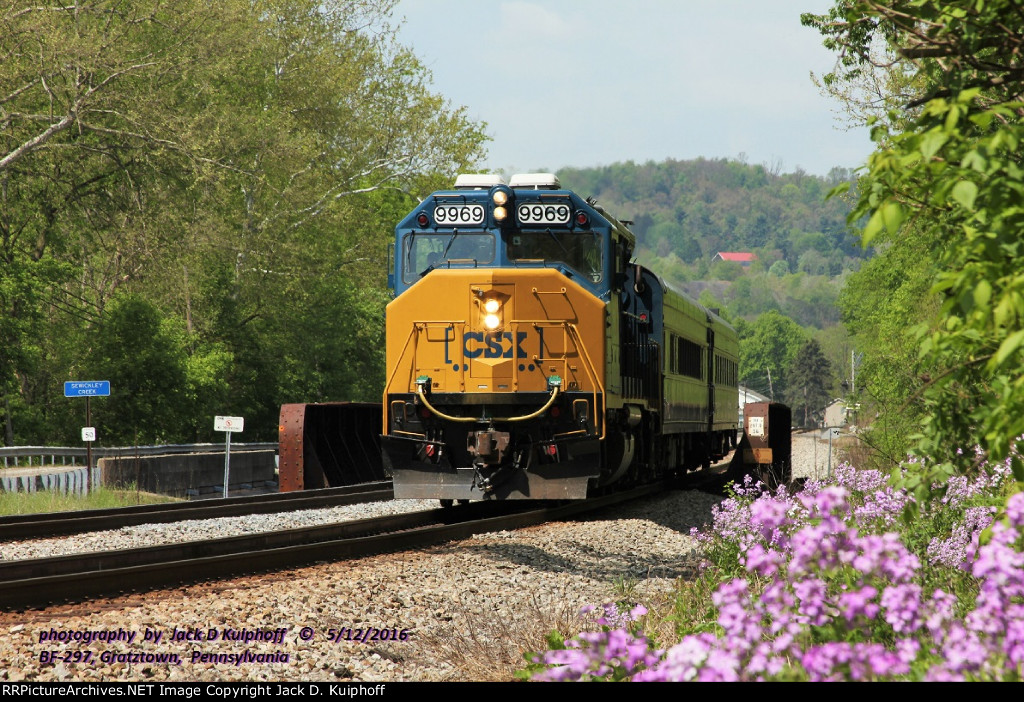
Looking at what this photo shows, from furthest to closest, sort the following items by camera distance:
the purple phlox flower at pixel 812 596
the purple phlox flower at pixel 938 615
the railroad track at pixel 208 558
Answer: the railroad track at pixel 208 558
the purple phlox flower at pixel 812 596
the purple phlox flower at pixel 938 615

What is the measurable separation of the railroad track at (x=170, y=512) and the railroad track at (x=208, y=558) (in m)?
3.01

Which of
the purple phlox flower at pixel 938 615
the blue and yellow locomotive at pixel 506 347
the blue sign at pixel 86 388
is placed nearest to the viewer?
the purple phlox flower at pixel 938 615

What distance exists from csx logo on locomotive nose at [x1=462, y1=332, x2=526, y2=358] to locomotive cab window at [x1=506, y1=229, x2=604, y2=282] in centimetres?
113

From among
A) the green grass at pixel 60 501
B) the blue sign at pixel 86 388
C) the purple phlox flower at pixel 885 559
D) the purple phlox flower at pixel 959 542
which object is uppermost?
the blue sign at pixel 86 388

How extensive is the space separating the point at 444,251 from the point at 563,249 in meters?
1.46

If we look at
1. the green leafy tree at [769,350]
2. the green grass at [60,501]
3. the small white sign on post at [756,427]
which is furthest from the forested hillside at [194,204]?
the green leafy tree at [769,350]

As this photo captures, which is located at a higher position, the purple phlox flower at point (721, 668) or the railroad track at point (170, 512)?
the purple phlox flower at point (721, 668)

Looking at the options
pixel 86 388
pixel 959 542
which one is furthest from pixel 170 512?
pixel 959 542

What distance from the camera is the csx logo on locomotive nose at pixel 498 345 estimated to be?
41.4ft

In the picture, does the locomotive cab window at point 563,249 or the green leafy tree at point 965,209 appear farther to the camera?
the locomotive cab window at point 563,249

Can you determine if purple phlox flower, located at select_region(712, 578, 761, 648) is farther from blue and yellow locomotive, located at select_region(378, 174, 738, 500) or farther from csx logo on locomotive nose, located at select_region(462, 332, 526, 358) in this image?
csx logo on locomotive nose, located at select_region(462, 332, 526, 358)

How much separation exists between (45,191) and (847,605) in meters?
30.4

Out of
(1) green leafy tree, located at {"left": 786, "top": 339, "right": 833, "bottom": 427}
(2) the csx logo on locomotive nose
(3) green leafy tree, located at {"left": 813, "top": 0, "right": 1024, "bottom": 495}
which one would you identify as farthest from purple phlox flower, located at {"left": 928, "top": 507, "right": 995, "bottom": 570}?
(1) green leafy tree, located at {"left": 786, "top": 339, "right": 833, "bottom": 427}

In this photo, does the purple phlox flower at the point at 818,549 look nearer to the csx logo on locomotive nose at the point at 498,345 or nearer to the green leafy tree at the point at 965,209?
the green leafy tree at the point at 965,209
